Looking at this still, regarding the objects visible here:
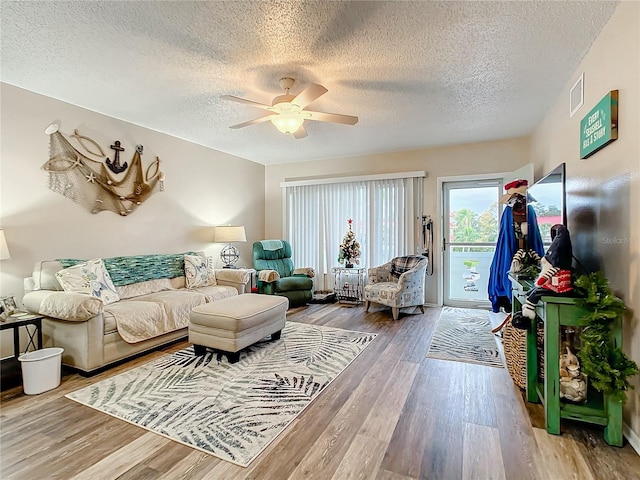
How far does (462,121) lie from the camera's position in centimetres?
393

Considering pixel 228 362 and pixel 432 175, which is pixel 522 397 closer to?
pixel 228 362

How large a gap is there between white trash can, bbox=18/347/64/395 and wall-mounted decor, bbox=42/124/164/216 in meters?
1.70

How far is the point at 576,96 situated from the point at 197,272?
4342 millimetres

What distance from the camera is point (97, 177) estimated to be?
3617 millimetres

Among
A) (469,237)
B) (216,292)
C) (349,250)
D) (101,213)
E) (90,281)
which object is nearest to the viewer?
(90,281)

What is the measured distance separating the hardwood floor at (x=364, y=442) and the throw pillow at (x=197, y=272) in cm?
172

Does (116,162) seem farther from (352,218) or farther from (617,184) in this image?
(617,184)

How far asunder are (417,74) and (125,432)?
10.9ft

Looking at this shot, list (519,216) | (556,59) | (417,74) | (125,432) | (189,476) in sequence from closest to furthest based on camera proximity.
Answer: (189,476)
(125,432)
(556,59)
(417,74)
(519,216)

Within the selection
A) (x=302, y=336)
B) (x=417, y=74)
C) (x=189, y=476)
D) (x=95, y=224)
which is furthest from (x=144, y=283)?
(x=417, y=74)

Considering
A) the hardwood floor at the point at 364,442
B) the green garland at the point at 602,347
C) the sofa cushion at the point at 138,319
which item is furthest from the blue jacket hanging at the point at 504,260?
the sofa cushion at the point at 138,319

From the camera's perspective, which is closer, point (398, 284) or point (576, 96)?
point (576, 96)

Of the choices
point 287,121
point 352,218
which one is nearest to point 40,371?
point 287,121

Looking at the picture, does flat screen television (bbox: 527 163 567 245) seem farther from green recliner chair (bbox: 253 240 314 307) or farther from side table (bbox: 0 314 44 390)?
side table (bbox: 0 314 44 390)
